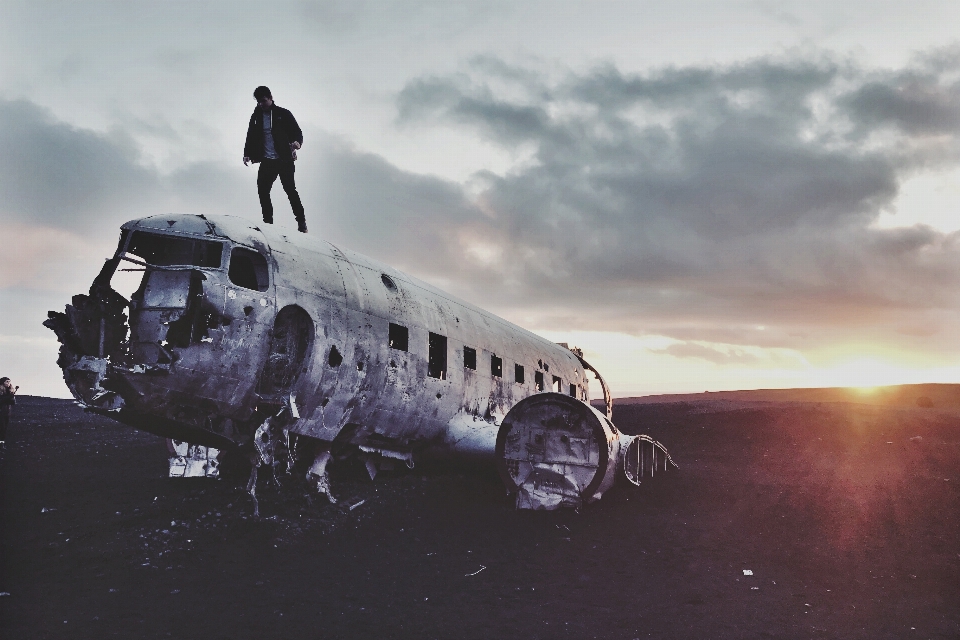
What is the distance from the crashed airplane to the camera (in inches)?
388

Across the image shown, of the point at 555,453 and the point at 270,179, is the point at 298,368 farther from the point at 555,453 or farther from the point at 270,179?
the point at 555,453

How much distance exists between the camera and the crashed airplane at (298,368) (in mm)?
9844

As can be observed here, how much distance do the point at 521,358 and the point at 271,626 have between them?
1215 cm

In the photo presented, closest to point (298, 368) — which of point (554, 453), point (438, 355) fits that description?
point (438, 355)

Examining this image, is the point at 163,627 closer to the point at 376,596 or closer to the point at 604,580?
the point at 376,596

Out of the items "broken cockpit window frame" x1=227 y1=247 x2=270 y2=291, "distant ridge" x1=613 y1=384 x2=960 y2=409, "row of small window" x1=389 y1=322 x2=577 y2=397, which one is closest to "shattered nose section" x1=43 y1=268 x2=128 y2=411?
"broken cockpit window frame" x1=227 y1=247 x2=270 y2=291

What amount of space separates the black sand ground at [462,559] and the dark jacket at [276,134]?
6.90 meters

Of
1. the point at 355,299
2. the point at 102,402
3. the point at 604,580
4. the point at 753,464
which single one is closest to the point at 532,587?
the point at 604,580

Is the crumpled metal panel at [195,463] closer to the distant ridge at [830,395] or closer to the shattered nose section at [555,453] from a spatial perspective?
the shattered nose section at [555,453]

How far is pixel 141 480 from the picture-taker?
566 inches

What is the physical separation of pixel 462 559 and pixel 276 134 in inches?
364

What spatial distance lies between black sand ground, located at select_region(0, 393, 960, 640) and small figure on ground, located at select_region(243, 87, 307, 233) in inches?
250

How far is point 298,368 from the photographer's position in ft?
36.0

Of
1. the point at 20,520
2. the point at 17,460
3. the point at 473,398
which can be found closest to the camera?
the point at 20,520
